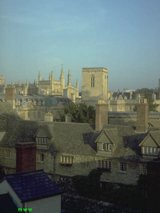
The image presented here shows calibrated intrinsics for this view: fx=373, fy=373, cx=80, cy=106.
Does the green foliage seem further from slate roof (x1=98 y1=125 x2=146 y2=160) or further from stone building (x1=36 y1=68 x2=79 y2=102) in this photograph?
stone building (x1=36 y1=68 x2=79 y2=102)

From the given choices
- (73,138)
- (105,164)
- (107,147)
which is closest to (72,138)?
(73,138)

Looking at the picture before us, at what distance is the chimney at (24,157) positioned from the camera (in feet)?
48.1

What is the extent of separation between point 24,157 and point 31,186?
1.65 meters

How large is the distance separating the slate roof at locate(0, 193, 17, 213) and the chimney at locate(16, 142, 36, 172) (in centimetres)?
166

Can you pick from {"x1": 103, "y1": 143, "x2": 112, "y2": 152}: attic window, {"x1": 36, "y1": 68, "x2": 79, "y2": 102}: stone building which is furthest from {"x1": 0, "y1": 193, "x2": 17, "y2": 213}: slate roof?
{"x1": 36, "y1": 68, "x2": 79, "y2": 102}: stone building

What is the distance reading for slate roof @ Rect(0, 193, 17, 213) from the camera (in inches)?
498

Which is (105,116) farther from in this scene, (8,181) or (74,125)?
(8,181)

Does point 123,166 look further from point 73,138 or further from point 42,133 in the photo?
point 42,133

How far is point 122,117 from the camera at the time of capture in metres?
52.1

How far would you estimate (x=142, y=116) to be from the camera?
30812 mm

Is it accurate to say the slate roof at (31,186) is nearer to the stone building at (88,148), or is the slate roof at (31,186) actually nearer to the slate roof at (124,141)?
the stone building at (88,148)

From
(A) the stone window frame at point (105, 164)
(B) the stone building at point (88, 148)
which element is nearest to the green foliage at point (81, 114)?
(B) the stone building at point (88, 148)

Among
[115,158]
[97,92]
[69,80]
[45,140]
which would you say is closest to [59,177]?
[45,140]

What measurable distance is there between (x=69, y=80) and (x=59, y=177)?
87414mm
